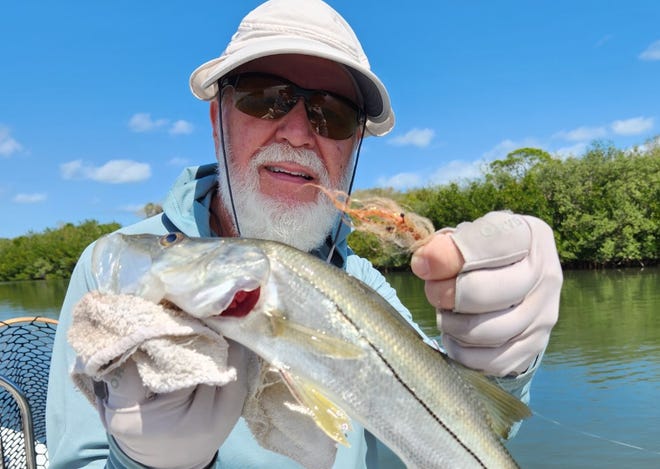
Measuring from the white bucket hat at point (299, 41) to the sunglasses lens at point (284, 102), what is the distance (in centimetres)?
18

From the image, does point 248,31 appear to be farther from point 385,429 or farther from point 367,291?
point 385,429

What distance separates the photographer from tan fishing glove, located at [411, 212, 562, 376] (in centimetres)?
204

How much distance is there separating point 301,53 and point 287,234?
1073 mm

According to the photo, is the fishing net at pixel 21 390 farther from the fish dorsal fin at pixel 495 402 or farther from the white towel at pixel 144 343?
the fish dorsal fin at pixel 495 402

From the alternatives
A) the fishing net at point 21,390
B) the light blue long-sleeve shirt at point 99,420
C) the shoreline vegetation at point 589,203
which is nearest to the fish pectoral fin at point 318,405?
the light blue long-sleeve shirt at point 99,420

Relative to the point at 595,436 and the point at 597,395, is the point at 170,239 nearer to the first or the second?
the point at 595,436

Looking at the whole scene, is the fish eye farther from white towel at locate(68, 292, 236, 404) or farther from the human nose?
the human nose

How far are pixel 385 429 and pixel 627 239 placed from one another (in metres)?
55.8

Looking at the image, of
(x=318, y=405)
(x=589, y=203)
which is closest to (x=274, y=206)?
(x=318, y=405)

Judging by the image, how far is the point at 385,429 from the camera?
1996mm

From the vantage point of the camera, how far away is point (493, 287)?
2.06 metres

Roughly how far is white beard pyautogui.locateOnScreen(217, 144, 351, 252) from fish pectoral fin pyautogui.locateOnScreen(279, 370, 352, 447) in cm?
143

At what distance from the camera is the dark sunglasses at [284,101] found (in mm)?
3344

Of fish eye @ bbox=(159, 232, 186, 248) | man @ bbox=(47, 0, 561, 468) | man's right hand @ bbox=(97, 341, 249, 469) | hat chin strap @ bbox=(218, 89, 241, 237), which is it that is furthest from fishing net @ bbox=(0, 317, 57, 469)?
fish eye @ bbox=(159, 232, 186, 248)
